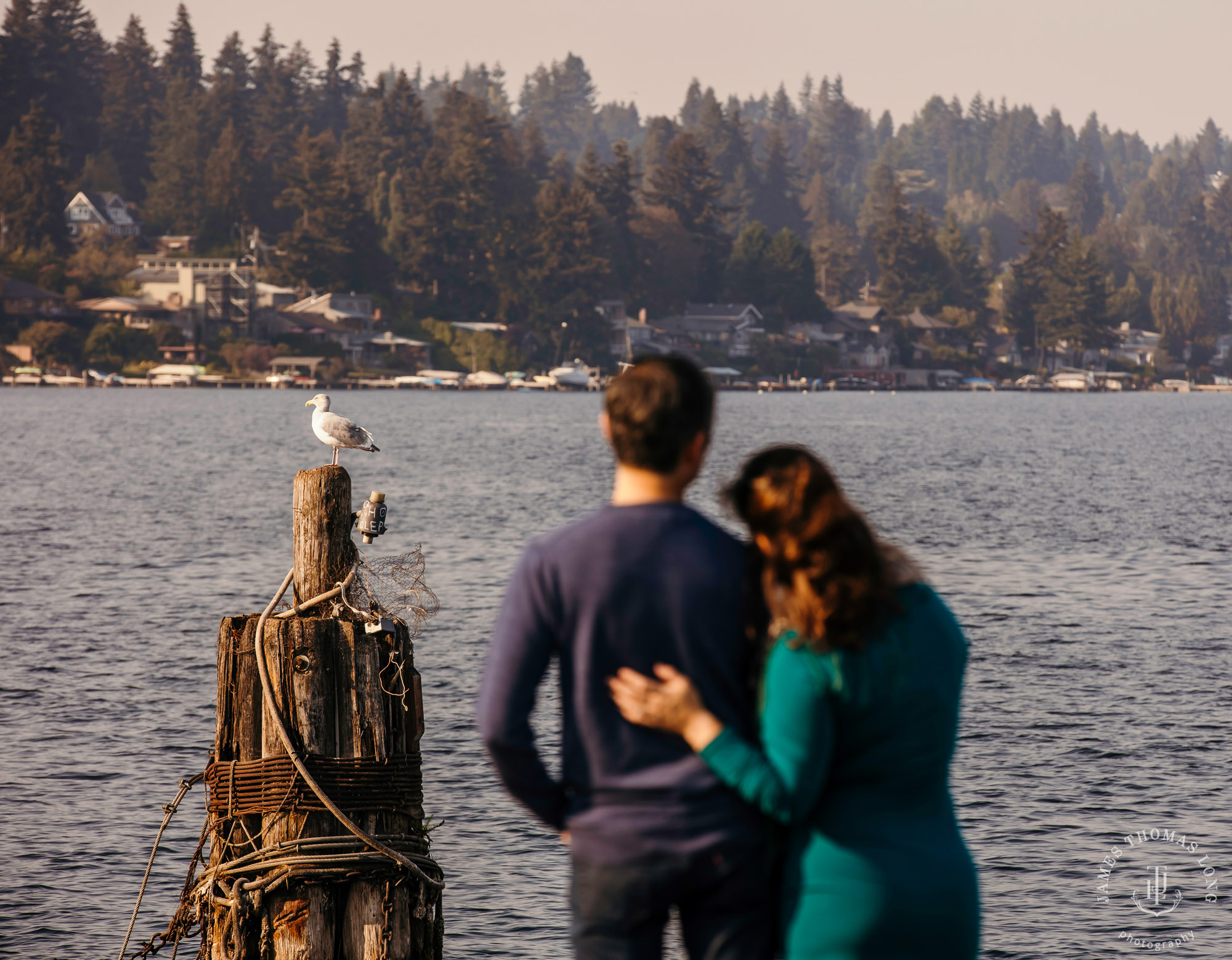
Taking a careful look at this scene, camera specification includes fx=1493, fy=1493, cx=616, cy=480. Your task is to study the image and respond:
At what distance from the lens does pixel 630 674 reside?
340 cm

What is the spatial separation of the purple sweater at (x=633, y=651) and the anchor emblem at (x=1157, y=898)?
10373mm

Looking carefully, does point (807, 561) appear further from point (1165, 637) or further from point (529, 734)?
point (1165, 637)

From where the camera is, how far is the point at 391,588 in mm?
7176

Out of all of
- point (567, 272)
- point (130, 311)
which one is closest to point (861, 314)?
point (567, 272)

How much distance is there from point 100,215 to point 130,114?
24731 millimetres

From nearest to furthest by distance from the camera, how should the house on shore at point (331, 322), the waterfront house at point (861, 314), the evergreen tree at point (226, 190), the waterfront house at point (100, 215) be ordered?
1. the house on shore at point (331, 322)
2. the evergreen tree at point (226, 190)
3. the waterfront house at point (100, 215)
4. the waterfront house at point (861, 314)

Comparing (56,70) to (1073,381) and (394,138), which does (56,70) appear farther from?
(1073,381)

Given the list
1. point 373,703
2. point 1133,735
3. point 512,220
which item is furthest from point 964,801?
point 512,220

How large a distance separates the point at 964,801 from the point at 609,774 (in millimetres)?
12433

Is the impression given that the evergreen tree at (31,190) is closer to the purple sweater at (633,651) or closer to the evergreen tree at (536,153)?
the evergreen tree at (536,153)

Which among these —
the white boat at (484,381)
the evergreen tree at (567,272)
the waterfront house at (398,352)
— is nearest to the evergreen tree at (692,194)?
the evergreen tree at (567,272)

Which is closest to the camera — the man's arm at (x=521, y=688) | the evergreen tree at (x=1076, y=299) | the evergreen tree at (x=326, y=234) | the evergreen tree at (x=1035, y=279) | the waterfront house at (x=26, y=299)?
the man's arm at (x=521, y=688)

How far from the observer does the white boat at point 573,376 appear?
14669 cm

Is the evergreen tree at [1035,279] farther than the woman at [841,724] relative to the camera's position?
Yes
